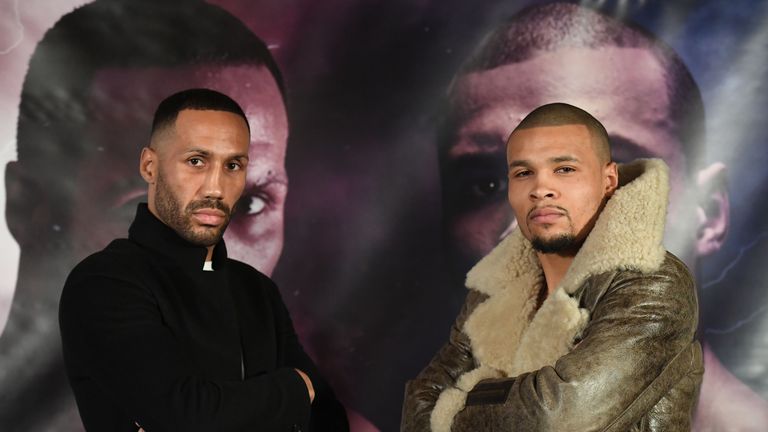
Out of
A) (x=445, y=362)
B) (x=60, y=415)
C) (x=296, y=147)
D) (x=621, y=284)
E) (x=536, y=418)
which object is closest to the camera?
(x=536, y=418)

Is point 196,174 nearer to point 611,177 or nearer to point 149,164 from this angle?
point 149,164

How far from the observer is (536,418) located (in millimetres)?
2609

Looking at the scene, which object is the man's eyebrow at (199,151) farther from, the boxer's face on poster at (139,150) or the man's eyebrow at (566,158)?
the boxer's face on poster at (139,150)

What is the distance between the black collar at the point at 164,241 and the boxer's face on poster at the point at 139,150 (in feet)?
3.84

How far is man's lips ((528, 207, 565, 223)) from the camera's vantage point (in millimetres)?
2969

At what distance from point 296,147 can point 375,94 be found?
1.48 feet

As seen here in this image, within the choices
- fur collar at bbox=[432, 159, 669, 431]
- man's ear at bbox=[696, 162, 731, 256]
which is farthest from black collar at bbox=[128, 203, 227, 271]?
man's ear at bbox=[696, 162, 731, 256]

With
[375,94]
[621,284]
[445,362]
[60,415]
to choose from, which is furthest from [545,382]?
[60,415]

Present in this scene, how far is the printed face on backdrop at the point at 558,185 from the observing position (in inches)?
117

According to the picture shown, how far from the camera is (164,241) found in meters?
3.13

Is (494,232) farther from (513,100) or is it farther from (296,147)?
(296,147)

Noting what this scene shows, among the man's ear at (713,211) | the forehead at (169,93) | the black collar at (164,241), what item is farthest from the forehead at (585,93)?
the black collar at (164,241)

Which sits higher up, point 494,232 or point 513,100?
point 513,100

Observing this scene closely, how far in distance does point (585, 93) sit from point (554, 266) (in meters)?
1.48
